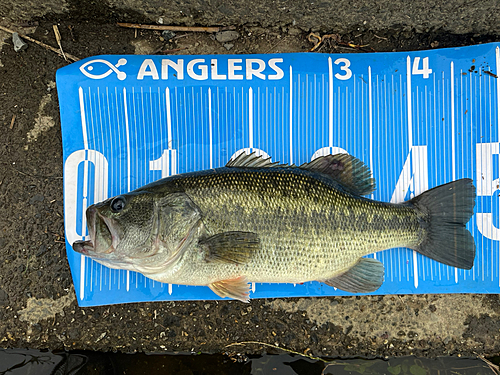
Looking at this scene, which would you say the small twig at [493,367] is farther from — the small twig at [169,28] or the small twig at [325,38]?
the small twig at [169,28]

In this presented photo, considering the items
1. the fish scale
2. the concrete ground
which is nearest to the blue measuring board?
the concrete ground

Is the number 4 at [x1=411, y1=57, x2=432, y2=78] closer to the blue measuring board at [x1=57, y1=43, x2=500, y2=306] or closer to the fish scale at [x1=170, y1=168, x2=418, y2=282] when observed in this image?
the blue measuring board at [x1=57, y1=43, x2=500, y2=306]

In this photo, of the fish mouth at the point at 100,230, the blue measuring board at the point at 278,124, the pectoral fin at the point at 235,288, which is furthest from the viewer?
the blue measuring board at the point at 278,124

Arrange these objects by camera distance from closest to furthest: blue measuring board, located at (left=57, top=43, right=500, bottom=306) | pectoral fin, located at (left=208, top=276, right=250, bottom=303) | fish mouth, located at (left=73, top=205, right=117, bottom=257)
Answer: fish mouth, located at (left=73, top=205, right=117, bottom=257) → pectoral fin, located at (left=208, top=276, right=250, bottom=303) → blue measuring board, located at (left=57, top=43, right=500, bottom=306)

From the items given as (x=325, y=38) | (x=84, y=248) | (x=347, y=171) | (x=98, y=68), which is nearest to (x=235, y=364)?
(x=84, y=248)

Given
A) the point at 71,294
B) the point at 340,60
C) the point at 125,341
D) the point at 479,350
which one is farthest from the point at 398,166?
the point at 71,294

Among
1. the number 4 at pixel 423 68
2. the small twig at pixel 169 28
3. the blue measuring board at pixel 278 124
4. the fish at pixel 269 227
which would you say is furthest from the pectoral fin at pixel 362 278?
the small twig at pixel 169 28
